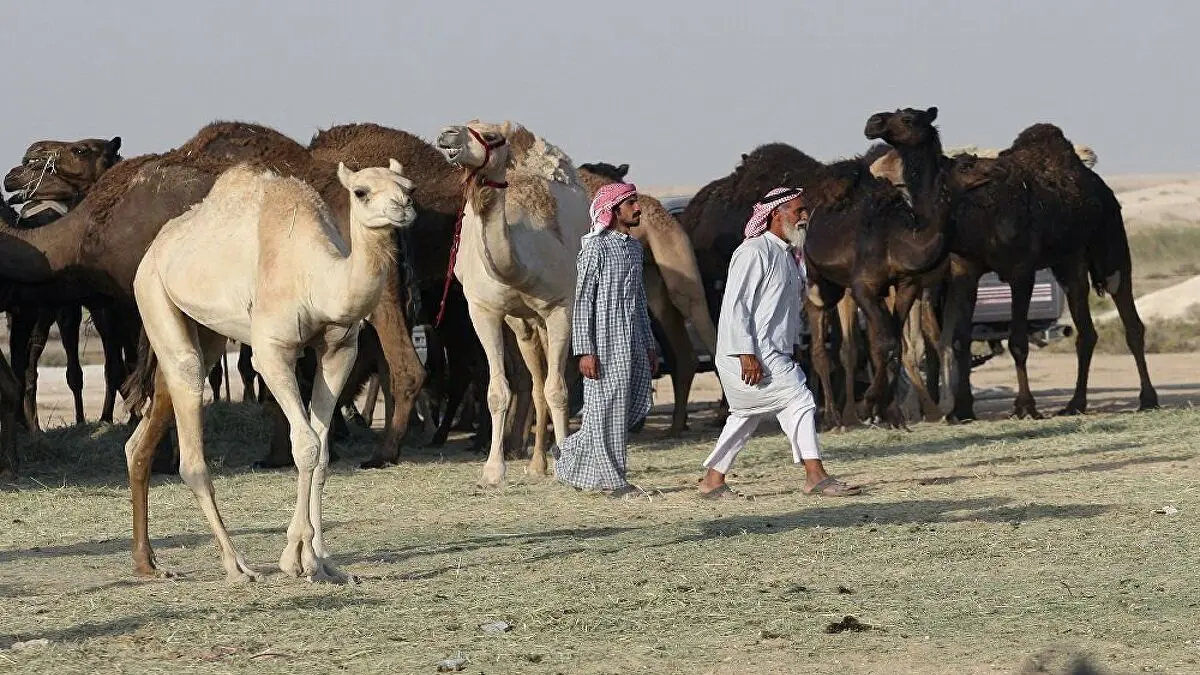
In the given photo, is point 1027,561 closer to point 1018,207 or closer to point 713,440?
point 713,440

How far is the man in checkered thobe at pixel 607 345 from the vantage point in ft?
36.0

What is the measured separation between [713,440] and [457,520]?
5.43m

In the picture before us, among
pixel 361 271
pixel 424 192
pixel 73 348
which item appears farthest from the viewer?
pixel 73 348

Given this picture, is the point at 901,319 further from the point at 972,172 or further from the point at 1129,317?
the point at 1129,317

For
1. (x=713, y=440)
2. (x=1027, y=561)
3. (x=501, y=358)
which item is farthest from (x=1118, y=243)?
(x=1027, y=561)

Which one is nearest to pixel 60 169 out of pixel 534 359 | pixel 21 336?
pixel 21 336

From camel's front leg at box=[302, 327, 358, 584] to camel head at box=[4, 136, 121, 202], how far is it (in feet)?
27.6

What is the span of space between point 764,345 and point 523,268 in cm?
194

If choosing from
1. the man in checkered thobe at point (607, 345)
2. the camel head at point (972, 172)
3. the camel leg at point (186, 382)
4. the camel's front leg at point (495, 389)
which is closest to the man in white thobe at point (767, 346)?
the man in checkered thobe at point (607, 345)

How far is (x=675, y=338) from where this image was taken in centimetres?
1638

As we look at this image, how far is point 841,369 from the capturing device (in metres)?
18.2

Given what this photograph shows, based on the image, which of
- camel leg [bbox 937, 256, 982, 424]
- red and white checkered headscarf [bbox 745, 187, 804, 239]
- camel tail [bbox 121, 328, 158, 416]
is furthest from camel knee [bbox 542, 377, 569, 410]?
camel leg [bbox 937, 256, 982, 424]

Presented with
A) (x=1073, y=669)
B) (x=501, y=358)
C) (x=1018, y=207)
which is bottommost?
(x=1073, y=669)

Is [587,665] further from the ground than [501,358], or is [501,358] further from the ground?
[501,358]
